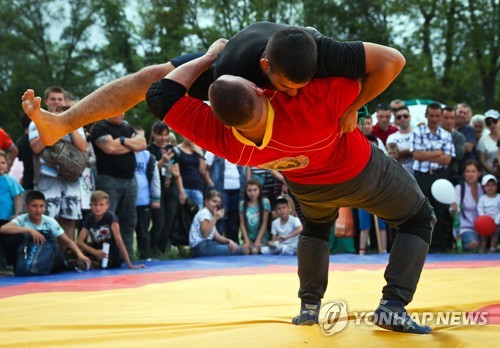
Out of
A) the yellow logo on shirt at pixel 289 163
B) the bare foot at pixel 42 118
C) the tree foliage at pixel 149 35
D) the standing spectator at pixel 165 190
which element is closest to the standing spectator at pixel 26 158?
the standing spectator at pixel 165 190

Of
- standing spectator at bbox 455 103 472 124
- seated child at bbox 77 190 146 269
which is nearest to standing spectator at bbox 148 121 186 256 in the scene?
seated child at bbox 77 190 146 269

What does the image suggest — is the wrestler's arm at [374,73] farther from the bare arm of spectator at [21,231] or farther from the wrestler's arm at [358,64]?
the bare arm of spectator at [21,231]

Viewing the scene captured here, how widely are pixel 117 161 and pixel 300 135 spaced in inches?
184

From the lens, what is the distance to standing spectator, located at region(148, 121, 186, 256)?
26.9ft

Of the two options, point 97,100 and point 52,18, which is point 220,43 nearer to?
point 97,100

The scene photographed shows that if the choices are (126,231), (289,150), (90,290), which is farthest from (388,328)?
(126,231)

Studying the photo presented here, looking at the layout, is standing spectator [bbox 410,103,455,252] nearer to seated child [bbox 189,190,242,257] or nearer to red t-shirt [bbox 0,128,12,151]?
seated child [bbox 189,190,242,257]

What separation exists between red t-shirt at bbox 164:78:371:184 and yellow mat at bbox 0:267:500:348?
76cm

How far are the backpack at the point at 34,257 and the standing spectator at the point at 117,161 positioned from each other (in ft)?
2.90

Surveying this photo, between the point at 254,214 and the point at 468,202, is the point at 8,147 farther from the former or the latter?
the point at 468,202

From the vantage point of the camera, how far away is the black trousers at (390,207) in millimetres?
3311

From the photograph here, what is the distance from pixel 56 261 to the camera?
6746mm

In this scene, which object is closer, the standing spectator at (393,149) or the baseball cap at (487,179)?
the standing spectator at (393,149)

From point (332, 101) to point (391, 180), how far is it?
62 centimetres
